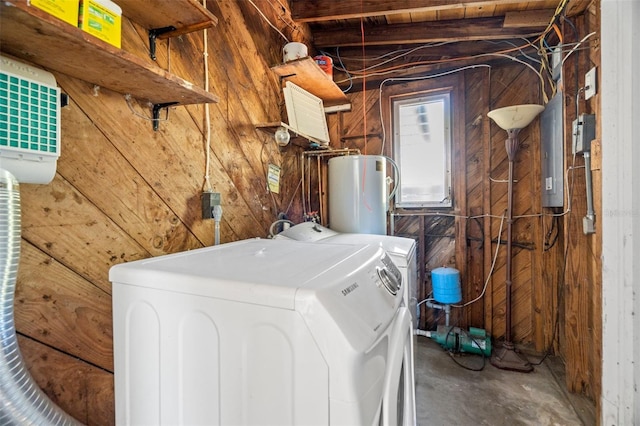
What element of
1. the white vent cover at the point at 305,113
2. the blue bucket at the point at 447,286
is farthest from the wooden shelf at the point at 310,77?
the blue bucket at the point at 447,286

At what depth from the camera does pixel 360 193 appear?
2219 mm

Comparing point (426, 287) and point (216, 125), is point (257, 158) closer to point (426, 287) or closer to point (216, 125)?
point (216, 125)

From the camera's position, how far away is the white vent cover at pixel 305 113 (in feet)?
6.70

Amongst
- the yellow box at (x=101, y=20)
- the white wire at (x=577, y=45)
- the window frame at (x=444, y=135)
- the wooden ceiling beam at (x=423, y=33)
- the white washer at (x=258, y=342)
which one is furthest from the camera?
the window frame at (x=444, y=135)

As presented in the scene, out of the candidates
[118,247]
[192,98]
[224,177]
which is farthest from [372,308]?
[224,177]

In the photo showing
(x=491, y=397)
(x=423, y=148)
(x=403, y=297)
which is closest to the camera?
(x=403, y=297)

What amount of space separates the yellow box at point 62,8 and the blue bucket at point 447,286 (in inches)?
99.7

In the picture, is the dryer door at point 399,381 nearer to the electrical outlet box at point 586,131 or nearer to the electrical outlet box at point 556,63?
the electrical outlet box at point 586,131

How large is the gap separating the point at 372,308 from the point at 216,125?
1.21 meters

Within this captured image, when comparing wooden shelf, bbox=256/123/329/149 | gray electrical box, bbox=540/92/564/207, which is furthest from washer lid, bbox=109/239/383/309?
gray electrical box, bbox=540/92/564/207

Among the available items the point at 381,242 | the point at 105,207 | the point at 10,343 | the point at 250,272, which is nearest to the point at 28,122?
the point at 105,207

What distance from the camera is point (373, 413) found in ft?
2.02

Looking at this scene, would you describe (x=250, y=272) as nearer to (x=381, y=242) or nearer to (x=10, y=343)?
(x=10, y=343)

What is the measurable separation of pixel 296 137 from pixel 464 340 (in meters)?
2.12
